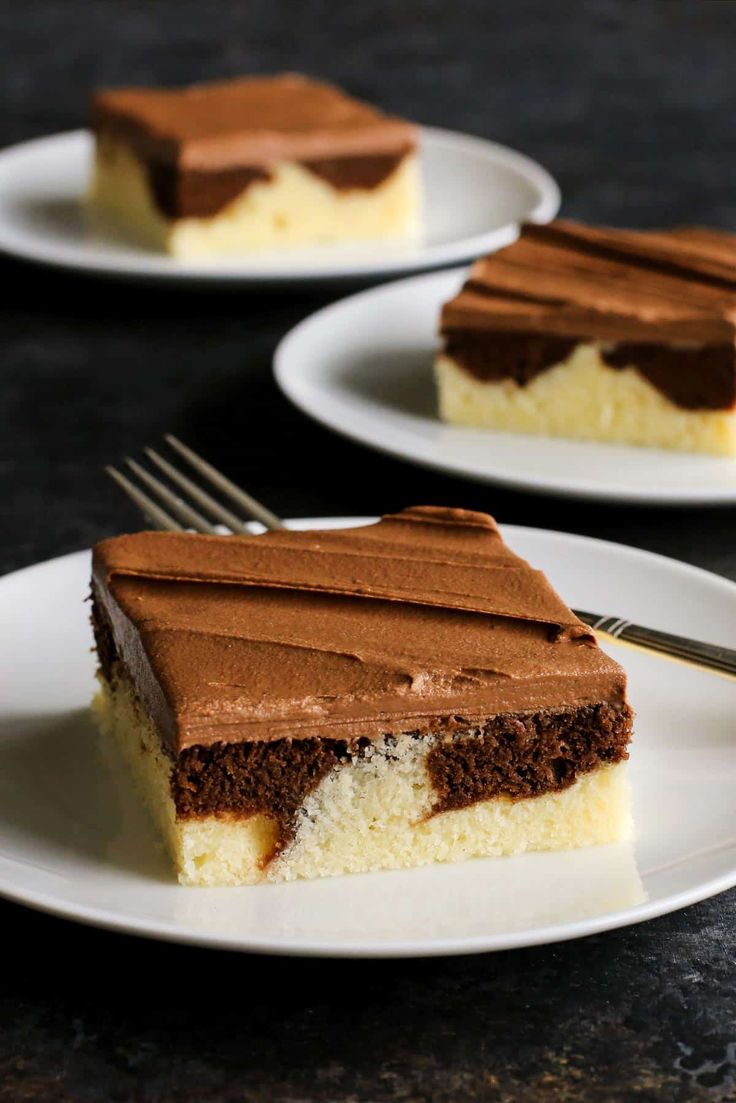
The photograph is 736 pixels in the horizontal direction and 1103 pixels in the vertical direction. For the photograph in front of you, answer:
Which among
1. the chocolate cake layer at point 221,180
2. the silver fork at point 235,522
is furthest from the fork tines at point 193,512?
the chocolate cake layer at point 221,180

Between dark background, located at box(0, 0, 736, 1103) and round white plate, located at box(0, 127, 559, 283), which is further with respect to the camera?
round white plate, located at box(0, 127, 559, 283)

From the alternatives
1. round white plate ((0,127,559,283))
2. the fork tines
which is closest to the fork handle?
the fork tines

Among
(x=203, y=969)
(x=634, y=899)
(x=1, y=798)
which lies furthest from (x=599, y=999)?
(x=1, y=798)

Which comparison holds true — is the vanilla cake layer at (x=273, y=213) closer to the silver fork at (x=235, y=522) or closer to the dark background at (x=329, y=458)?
the dark background at (x=329, y=458)

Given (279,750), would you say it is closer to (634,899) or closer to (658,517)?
(634,899)

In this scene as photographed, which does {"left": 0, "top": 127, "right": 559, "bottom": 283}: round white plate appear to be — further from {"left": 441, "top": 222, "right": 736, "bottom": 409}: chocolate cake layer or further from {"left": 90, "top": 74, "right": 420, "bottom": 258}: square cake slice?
{"left": 441, "top": 222, "right": 736, "bottom": 409}: chocolate cake layer
